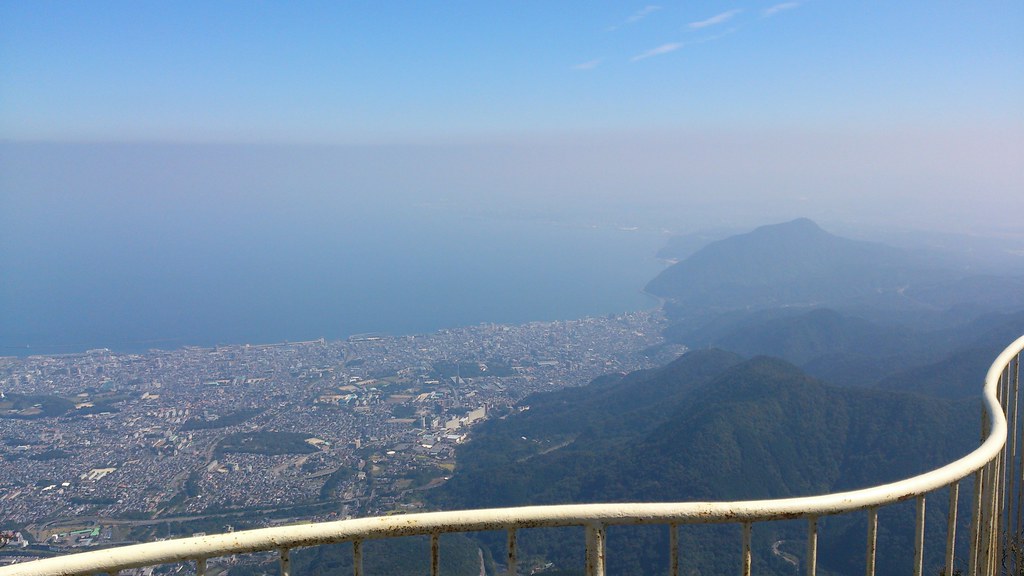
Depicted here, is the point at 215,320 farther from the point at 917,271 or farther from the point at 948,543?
the point at 917,271

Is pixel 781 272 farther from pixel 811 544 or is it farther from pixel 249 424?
pixel 811 544

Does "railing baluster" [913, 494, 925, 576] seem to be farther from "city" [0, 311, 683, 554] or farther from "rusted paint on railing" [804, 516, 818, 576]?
"city" [0, 311, 683, 554]

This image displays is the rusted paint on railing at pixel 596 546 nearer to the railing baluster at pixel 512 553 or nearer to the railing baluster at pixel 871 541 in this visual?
the railing baluster at pixel 512 553

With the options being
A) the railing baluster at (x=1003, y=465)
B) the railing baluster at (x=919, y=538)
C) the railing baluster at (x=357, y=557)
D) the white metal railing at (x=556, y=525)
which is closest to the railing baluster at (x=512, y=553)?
the white metal railing at (x=556, y=525)

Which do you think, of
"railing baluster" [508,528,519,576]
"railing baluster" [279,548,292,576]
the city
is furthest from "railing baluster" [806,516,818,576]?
the city

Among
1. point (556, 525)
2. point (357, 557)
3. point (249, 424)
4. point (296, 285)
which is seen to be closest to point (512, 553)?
point (556, 525)

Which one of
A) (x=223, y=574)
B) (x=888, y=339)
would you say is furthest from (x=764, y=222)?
(x=223, y=574)
